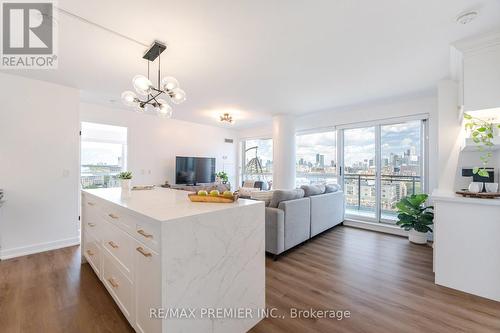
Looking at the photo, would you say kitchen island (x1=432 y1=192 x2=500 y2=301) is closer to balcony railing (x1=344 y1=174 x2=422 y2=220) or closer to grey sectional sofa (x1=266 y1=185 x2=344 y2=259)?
grey sectional sofa (x1=266 y1=185 x2=344 y2=259)

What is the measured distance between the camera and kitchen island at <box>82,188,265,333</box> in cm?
125

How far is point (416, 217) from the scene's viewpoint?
361cm

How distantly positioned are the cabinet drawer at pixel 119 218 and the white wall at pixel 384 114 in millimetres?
4610

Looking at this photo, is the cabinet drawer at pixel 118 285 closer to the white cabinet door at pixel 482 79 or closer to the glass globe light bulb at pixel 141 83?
the glass globe light bulb at pixel 141 83

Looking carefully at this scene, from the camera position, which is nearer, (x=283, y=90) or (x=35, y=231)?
(x=35, y=231)

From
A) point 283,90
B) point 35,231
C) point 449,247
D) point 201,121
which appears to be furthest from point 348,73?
point 35,231

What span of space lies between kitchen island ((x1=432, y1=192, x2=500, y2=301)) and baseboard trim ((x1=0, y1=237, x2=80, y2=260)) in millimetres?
5155

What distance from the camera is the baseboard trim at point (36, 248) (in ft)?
9.75

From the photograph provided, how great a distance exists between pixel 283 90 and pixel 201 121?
3101mm

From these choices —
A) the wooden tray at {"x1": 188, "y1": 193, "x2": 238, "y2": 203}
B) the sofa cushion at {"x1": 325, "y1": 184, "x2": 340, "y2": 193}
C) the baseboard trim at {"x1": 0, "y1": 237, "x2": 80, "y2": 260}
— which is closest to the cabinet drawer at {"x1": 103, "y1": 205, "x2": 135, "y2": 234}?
the wooden tray at {"x1": 188, "y1": 193, "x2": 238, "y2": 203}

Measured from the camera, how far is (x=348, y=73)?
2.94 m

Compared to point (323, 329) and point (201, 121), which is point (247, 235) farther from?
point (201, 121)

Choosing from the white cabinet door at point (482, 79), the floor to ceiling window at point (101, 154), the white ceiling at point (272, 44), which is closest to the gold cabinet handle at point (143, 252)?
the white ceiling at point (272, 44)

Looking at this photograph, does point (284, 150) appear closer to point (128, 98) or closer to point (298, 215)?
point (298, 215)
